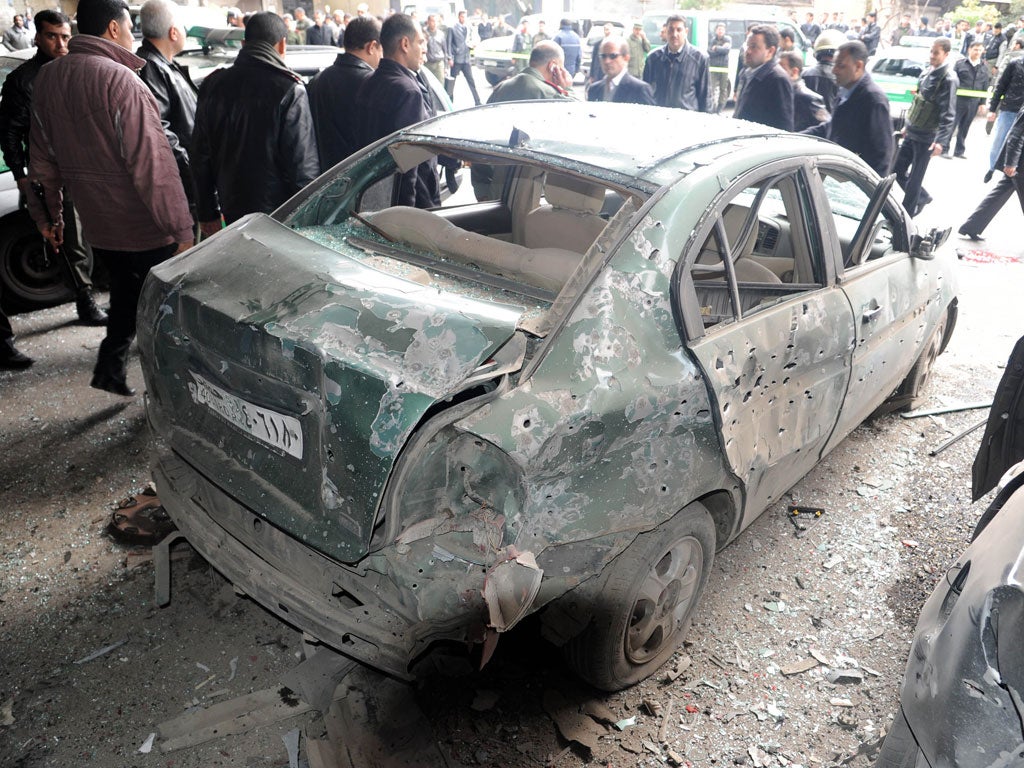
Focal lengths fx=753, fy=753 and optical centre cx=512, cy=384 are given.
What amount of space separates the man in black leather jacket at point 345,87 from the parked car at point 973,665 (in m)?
4.13

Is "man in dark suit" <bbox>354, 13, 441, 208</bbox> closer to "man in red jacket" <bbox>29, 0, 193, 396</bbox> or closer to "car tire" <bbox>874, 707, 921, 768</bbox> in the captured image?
"man in red jacket" <bbox>29, 0, 193, 396</bbox>

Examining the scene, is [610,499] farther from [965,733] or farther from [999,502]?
[999,502]

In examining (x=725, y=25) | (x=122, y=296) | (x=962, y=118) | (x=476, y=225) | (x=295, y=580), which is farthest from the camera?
(x=725, y=25)

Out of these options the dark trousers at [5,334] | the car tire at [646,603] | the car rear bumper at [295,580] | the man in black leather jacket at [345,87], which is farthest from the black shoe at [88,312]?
the car tire at [646,603]

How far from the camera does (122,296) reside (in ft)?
13.2

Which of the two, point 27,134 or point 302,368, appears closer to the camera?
point 302,368

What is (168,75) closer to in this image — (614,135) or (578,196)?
(578,196)

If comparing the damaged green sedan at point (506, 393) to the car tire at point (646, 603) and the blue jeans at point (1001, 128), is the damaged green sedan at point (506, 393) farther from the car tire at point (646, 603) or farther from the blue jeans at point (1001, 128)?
the blue jeans at point (1001, 128)

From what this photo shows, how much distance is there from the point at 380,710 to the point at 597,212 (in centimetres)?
210

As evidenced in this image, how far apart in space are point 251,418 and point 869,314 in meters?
2.35

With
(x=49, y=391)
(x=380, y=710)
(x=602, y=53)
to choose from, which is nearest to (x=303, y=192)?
(x=380, y=710)

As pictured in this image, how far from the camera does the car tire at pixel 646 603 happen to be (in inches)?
86.5

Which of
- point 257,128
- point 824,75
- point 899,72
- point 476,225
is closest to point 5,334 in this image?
point 257,128

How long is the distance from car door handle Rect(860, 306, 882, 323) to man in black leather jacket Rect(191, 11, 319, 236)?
2917 millimetres
